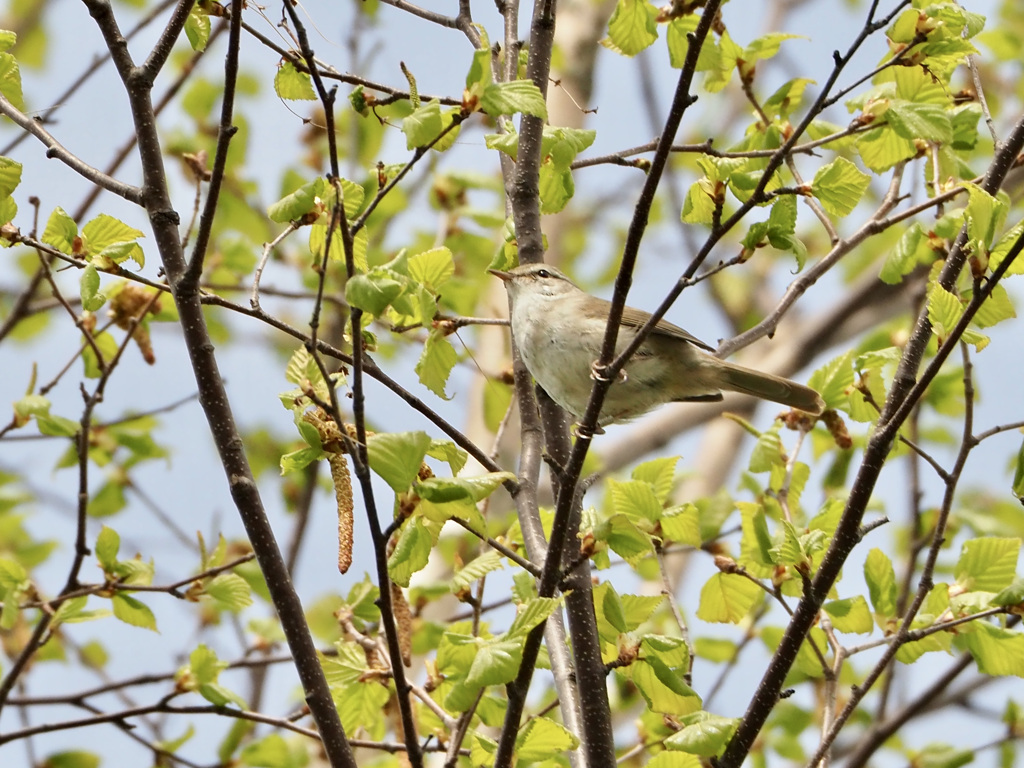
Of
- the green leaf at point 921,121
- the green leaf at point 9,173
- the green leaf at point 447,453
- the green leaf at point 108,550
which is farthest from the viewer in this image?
the green leaf at point 108,550

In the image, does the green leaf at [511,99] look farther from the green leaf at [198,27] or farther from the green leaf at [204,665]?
the green leaf at [204,665]

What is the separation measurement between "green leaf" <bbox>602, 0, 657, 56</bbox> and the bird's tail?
115cm

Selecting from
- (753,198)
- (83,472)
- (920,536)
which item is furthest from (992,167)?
(83,472)

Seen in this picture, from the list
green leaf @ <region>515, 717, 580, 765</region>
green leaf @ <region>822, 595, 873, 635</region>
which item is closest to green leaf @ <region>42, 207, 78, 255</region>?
green leaf @ <region>515, 717, 580, 765</region>

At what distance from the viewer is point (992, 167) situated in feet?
8.16

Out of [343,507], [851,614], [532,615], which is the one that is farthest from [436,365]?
[851,614]

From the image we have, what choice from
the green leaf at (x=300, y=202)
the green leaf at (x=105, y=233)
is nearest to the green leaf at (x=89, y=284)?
the green leaf at (x=105, y=233)

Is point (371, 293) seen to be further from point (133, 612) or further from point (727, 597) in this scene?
point (133, 612)

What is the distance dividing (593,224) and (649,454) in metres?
2.60

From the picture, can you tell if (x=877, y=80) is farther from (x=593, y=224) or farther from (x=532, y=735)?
(x=593, y=224)

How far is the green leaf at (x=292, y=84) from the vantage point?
101 inches

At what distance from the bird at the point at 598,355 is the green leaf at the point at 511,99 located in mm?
1212

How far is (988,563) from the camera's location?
2.74 m

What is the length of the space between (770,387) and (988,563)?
51.3 inches
